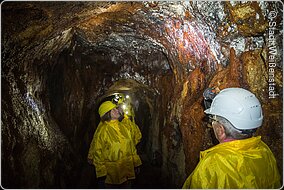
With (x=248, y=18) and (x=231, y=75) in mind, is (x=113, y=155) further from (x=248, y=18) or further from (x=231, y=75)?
(x=248, y=18)

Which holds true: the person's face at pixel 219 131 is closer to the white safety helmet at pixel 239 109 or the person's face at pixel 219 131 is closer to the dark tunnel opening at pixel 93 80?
the white safety helmet at pixel 239 109

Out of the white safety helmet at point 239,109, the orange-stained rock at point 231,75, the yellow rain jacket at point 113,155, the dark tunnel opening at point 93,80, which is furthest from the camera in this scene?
the dark tunnel opening at point 93,80

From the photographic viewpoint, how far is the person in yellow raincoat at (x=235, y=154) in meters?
1.86

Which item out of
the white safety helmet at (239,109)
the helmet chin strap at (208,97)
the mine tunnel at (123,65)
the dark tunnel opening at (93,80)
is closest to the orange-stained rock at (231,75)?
the mine tunnel at (123,65)

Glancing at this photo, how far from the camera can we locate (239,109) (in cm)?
214

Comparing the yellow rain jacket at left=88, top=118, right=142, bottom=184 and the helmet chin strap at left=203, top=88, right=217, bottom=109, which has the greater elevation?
the helmet chin strap at left=203, top=88, right=217, bottom=109

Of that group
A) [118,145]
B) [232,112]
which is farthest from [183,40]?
[118,145]

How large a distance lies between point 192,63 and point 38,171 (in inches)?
113

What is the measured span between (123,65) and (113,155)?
109 inches

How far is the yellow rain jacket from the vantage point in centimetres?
468

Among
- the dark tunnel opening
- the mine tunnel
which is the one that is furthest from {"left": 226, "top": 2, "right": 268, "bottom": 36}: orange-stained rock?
the dark tunnel opening

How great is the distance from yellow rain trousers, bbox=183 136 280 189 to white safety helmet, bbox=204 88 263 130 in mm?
164

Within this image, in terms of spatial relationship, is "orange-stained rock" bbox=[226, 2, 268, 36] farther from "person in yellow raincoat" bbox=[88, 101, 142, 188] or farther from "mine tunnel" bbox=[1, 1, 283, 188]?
"person in yellow raincoat" bbox=[88, 101, 142, 188]

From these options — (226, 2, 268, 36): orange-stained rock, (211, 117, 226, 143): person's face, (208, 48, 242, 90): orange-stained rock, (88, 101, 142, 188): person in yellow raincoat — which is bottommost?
(88, 101, 142, 188): person in yellow raincoat
